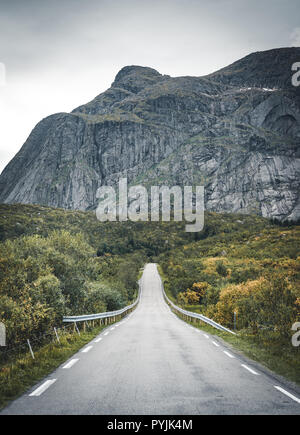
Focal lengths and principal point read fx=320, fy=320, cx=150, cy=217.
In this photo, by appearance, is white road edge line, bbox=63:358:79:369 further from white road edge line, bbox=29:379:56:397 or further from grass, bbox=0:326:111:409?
white road edge line, bbox=29:379:56:397

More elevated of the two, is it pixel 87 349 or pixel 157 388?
pixel 157 388

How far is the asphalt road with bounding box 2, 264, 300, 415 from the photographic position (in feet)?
16.5

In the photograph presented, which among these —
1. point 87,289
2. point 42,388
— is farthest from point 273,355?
point 87,289

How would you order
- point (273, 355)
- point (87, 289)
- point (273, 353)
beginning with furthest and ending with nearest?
1. point (87, 289)
2. point (273, 353)
3. point (273, 355)

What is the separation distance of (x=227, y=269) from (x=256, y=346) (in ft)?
169

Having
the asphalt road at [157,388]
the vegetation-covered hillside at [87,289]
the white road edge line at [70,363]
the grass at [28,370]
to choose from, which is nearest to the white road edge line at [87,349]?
the grass at [28,370]

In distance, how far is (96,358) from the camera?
9195mm

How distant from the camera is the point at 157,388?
6.05 metres

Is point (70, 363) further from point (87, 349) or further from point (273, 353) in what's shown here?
point (273, 353)

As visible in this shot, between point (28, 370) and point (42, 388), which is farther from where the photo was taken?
point (28, 370)

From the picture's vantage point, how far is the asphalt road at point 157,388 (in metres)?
5.03

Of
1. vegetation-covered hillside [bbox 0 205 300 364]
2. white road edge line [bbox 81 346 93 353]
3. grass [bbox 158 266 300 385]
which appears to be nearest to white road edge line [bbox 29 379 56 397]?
white road edge line [bbox 81 346 93 353]
